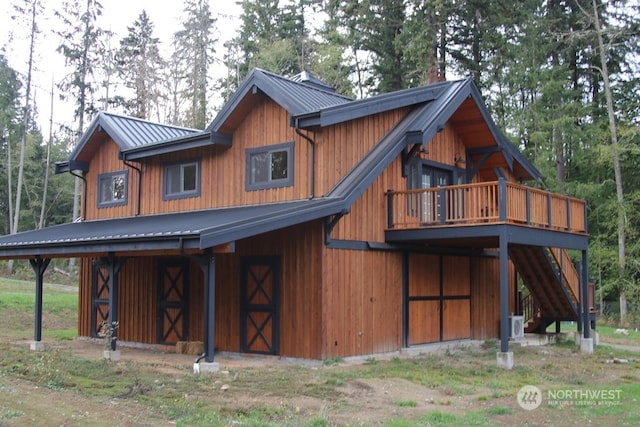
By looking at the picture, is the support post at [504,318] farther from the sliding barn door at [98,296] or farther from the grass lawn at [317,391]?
the sliding barn door at [98,296]

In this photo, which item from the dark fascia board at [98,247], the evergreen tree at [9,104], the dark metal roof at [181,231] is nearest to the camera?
the dark metal roof at [181,231]

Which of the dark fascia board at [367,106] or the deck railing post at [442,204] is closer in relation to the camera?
the dark fascia board at [367,106]

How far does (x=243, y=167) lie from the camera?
15.8 meters

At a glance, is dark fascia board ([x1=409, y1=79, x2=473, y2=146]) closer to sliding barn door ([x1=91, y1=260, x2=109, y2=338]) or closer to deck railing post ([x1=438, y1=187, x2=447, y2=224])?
deck railing post ([x1=438, y1=187, x2=447, y2=224])

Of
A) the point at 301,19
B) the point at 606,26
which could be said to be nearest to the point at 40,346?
the point at 606,26

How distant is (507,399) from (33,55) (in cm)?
3666

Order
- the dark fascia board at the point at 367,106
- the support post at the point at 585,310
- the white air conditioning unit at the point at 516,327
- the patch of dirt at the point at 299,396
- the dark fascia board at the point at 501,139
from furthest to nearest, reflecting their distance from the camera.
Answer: the white air conditioning unit at the point at 516,327 < the dark fascia board at the point at 501,139 < the support post at the point at 585,310 < the dark fascia board at the point at 367,106 < the patch of dirt at the point at 299,396

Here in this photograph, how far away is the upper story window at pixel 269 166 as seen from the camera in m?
14.9

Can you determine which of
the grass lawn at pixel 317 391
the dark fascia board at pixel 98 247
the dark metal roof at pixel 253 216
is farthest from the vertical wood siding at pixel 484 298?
the dark fascia board at pixel 98 247

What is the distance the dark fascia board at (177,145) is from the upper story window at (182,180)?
0.55m

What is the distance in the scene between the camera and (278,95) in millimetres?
14734

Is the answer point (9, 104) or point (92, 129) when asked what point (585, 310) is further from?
point (9, 104)

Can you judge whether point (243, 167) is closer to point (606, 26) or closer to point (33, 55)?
point (606, 26)

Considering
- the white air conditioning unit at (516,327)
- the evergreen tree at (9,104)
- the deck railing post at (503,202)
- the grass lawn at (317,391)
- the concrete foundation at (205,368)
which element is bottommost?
the grass lawn at (317,391)
